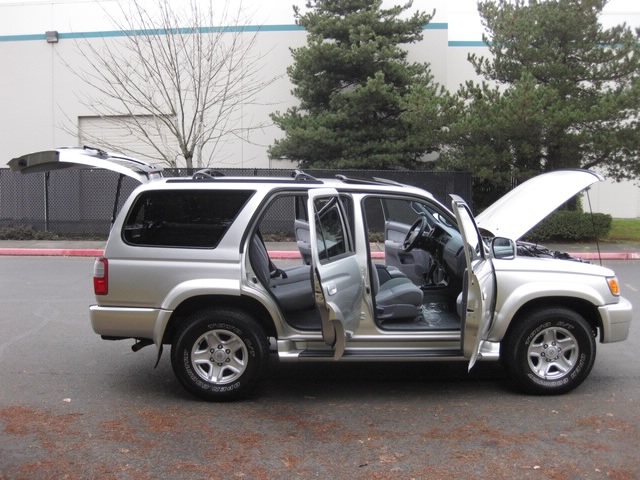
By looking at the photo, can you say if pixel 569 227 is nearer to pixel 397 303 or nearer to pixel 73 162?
pixel 397 303

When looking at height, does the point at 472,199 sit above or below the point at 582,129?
below

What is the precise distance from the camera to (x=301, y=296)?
19.9ft

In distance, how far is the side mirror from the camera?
5.87m

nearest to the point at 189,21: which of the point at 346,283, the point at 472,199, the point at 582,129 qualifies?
the point at 472,199

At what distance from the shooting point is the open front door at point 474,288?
5.35 metres

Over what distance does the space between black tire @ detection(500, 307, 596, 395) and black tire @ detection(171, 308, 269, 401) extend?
204cm

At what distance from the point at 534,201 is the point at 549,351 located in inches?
50.5

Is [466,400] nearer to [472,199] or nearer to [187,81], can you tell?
[472,199]

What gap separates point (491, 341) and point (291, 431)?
5.98 feet

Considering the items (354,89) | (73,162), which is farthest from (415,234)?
(354,89)

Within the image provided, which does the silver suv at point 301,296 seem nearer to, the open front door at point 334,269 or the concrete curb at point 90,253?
the open front door at point 334,269

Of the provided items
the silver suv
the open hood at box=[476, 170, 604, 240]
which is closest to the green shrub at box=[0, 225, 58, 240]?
the silver suv

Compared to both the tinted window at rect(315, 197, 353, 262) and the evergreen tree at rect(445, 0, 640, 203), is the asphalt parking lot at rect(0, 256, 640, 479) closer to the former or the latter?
the tinted window at rect(315, 197, 353, 262)

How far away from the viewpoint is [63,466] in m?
4.58
